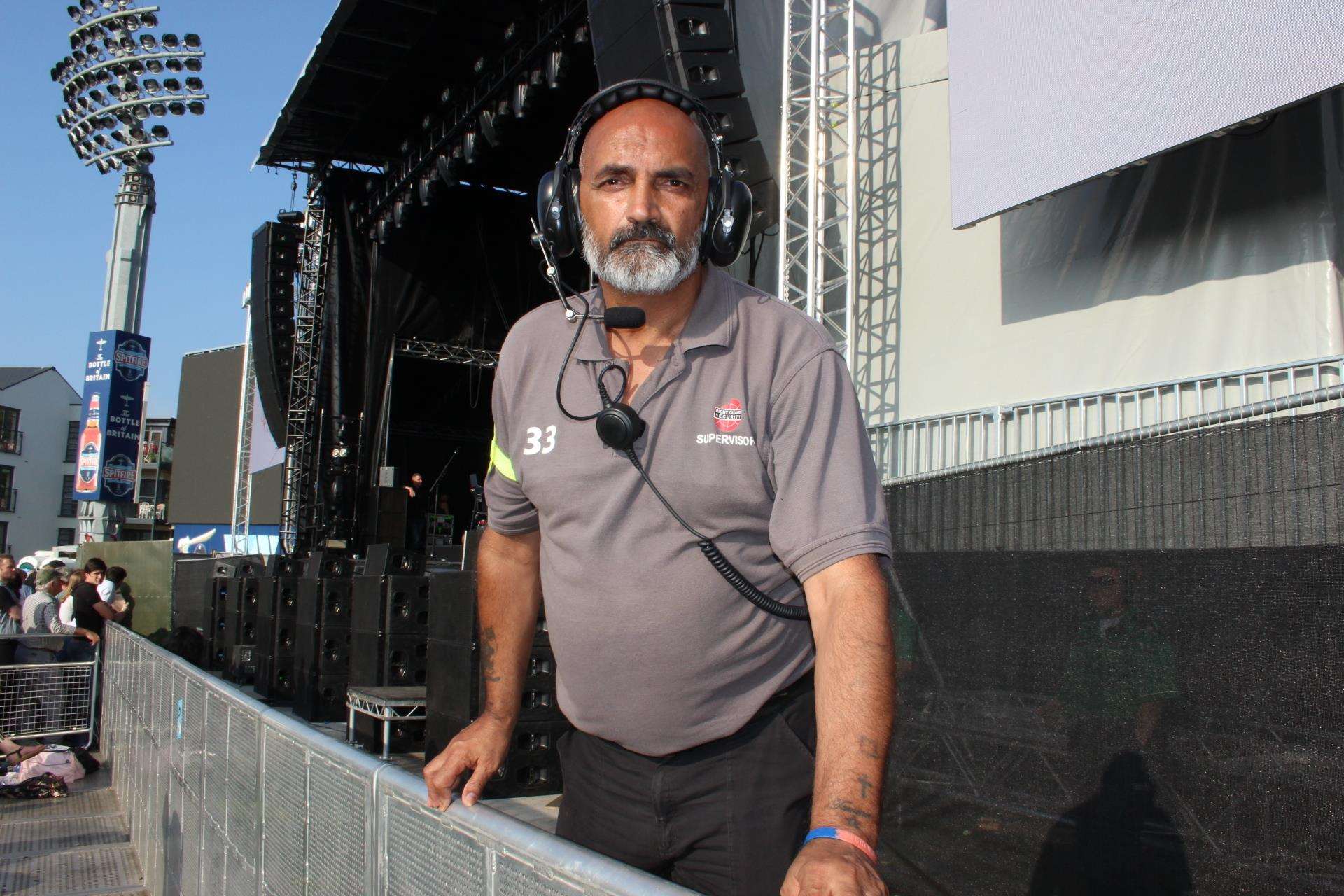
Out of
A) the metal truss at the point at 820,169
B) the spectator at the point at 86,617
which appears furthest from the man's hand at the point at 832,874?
the metal truss at the point at 820,169

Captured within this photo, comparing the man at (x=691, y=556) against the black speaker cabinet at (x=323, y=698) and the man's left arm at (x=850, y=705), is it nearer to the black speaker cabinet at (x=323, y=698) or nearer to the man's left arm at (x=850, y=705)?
the man's left arm at (x=850, y=705)

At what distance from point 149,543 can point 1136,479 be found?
1457cm

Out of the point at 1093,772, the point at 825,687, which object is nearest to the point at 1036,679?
the point at 1093,772

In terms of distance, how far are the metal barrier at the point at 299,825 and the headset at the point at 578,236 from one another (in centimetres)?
48

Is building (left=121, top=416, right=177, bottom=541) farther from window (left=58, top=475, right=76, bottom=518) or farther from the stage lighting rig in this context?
the stage lighting rig

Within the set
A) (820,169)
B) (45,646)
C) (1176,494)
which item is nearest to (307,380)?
(45,646)

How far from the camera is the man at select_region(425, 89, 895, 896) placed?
1400 millimetres

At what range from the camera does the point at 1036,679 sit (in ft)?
10.7

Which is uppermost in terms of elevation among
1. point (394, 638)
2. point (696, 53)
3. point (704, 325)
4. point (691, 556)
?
point (696, 53)

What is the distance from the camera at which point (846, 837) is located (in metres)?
1.16

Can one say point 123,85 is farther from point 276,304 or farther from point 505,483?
point 505,483

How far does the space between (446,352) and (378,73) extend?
5131 mm

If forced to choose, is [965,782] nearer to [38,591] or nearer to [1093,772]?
[1093,772]

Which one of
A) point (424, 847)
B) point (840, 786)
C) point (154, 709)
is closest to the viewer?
point (840, 786)
